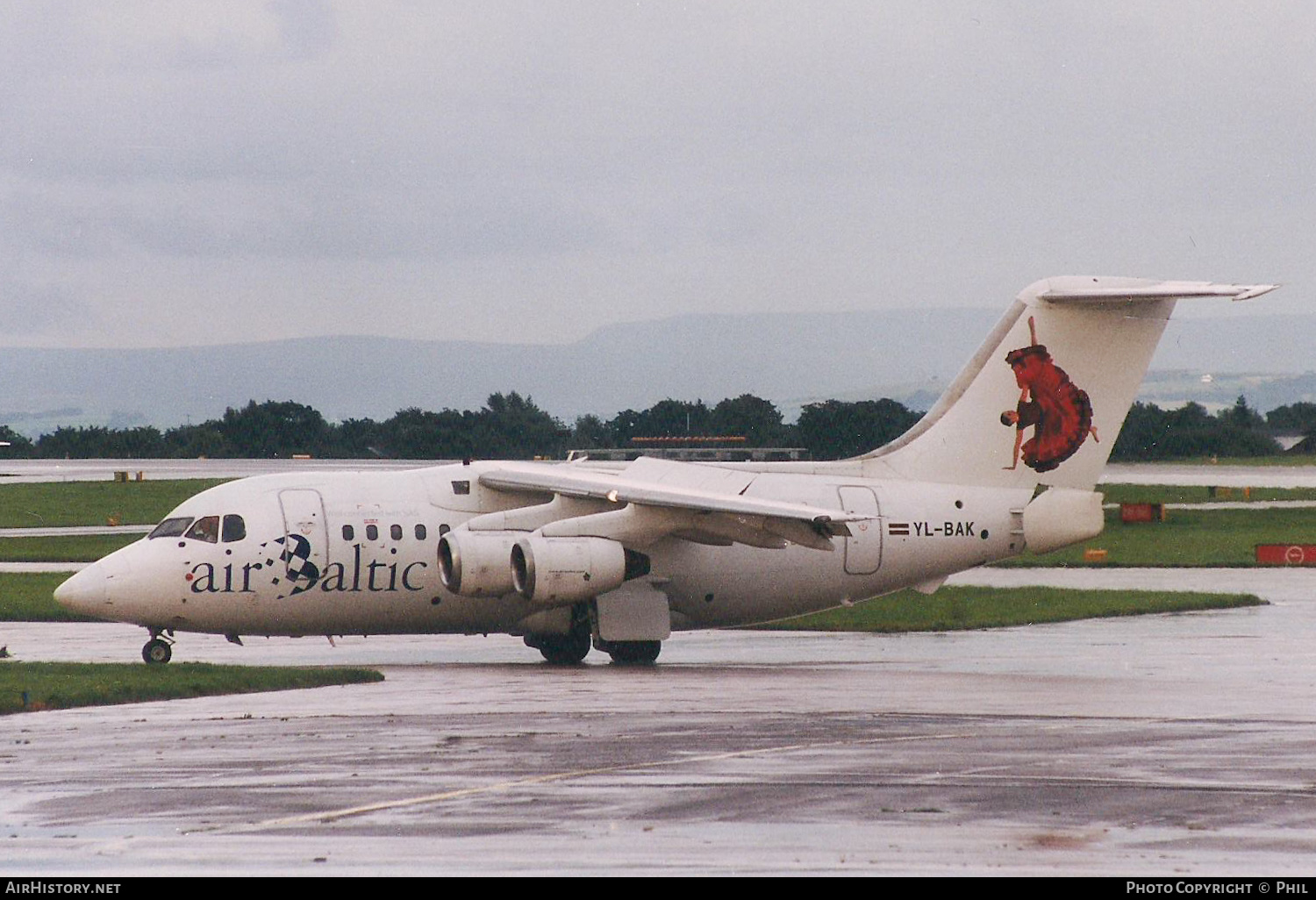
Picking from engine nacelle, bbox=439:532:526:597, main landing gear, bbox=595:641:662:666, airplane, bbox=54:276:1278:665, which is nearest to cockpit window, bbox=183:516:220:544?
airplane, bbox=54:276:1278:665

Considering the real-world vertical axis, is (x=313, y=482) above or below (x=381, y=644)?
above

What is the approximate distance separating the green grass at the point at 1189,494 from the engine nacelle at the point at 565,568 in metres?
48.5

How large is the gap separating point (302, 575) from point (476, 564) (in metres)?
2.65

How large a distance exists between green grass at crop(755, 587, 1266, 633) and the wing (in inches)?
246

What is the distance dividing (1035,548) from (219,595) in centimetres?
1275

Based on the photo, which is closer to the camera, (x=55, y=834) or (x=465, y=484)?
(x=55, y=834)

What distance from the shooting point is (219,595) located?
2789 centimetres

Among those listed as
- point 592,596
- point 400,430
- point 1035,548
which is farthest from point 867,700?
point 400,430

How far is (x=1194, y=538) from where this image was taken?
2248 inches

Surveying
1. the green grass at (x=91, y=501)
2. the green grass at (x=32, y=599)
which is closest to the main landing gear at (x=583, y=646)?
the green grass at (x=32, y=599)

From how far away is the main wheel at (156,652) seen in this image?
2741 cm

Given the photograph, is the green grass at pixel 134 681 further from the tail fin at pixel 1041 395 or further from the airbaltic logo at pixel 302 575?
the tail fin at pixel 1041 395

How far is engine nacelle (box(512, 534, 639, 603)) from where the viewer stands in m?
27.8
